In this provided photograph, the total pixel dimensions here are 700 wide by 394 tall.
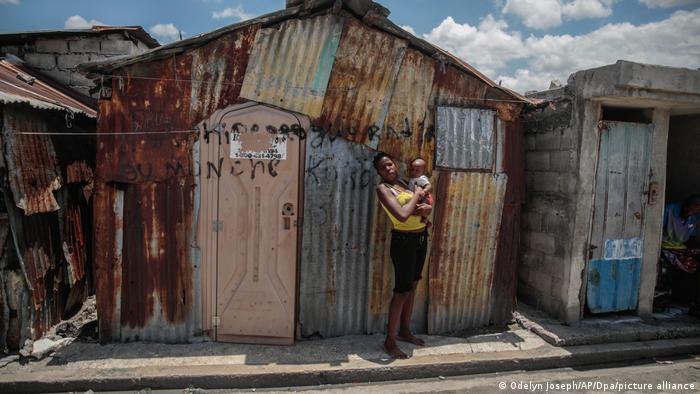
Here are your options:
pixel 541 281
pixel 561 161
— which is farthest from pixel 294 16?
pixel 541 281

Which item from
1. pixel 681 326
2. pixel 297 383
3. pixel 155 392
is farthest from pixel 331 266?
pixel 681 326

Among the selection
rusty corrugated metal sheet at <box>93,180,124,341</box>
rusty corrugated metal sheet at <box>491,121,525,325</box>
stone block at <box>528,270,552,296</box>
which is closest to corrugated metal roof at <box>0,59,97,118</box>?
rusty corrugated metal sheet at <box>93,180,124,341</box>

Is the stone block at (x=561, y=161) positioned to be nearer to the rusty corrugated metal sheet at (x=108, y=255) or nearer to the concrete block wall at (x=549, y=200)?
the concrete block wall at (x=549, y=200)

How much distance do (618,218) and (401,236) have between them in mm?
3404

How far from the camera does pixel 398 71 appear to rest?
5.08 metres

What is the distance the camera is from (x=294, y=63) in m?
4.80

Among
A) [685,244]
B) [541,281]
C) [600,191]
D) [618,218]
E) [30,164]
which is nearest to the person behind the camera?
[30,164]

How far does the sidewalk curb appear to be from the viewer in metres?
4.21

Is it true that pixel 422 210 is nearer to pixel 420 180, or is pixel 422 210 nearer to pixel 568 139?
pixel 420 180

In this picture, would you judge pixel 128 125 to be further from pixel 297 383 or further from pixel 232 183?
pixel 297 383

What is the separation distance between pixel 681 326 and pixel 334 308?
4716 mm

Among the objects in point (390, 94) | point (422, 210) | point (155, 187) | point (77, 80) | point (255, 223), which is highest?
point (77, 80)

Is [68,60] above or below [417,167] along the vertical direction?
above

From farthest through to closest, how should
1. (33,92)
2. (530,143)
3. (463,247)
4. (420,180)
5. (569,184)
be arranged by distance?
1. (530,143)
2. (569,184)
3. (463,247)
4. (33,92)
5. (420,180)
